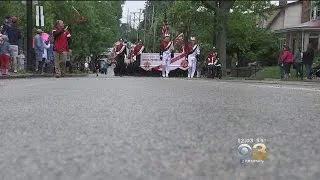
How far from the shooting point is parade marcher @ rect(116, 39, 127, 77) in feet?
93.0

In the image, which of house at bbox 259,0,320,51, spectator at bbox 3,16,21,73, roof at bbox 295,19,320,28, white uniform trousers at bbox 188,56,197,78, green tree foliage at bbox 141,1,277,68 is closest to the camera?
spectator at bbox 3,16,21,73

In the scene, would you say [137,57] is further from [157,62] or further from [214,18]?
[214,18]

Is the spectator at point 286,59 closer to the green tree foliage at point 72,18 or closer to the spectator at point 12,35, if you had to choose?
the spectator at point 12,35

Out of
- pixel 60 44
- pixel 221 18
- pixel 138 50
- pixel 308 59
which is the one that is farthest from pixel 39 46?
pixel 221 18

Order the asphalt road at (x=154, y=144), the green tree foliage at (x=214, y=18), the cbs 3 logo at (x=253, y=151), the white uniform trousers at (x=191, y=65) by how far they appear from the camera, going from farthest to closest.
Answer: the green tree foliage at (x=214, y=18) < the white uniform trousers at (x=191, y=65) < the cbs 3 logo at (x=253, y=151) < the asphalt road at (x=154, y=144)

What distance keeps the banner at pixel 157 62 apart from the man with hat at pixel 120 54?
3.83ft

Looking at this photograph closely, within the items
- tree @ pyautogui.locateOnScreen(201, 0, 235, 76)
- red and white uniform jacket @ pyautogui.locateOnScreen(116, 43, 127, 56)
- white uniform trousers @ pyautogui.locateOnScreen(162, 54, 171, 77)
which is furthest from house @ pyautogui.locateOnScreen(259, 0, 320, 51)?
red and white uniform jacket @ pyautogui.locateOnScreen(116, 43, 127, 56)

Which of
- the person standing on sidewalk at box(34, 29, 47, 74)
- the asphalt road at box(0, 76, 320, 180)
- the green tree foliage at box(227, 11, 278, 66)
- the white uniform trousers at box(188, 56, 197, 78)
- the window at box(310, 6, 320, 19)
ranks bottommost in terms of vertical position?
the asphalt road at box(0, 76, 320, 180)

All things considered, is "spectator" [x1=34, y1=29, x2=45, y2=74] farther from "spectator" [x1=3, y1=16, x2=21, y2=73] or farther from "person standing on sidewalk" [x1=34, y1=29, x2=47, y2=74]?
"spectator" [x1=3, y1=16, x2=21, y2=73]

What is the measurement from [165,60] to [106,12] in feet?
169

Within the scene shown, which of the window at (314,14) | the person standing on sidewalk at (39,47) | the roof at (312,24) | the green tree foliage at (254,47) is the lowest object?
the person standing on sidewalk at (39,47)

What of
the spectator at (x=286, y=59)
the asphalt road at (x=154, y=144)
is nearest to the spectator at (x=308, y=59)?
the spectator at (x=286, y=59)

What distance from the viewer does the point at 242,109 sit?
5844mm

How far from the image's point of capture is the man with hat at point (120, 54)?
28.4 metres
